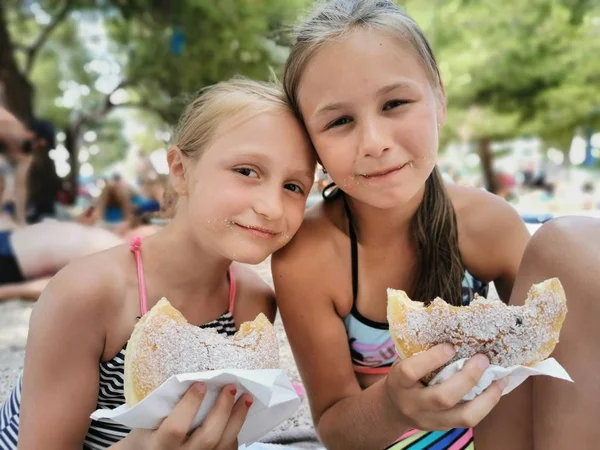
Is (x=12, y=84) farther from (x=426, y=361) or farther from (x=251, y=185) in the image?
(x=426, y=361)

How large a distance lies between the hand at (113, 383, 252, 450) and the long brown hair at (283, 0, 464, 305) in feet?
2.39

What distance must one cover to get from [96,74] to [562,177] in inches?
582

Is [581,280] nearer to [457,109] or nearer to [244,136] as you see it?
[244,136]

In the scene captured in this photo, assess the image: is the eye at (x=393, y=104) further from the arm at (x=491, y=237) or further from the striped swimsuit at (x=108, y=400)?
the striped swimsuit at (x=108, y=400)

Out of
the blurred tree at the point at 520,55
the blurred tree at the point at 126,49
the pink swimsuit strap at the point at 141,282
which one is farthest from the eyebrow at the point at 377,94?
the blurred tree at the point at 520,55

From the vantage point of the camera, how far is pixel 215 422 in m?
1.00

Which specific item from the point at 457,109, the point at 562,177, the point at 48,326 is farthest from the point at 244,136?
the point at 562,177

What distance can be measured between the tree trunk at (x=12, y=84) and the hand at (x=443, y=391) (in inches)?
300

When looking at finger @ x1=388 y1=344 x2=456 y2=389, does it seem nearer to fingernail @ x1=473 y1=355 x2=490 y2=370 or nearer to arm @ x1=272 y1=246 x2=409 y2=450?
fingernail @ x1=473 y1=355 x2=490 y2=370

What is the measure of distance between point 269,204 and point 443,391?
57cm

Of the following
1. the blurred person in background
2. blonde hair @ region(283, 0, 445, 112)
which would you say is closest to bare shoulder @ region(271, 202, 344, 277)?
blonde hair @ region(283, 0, 445, 112)

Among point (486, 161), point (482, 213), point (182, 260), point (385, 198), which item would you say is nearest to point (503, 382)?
point (385, 198)

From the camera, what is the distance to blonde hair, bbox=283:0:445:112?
137cm

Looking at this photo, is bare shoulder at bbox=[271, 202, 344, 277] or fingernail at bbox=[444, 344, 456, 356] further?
bare shoulder at bbox=[271, 202, 344, 277]
